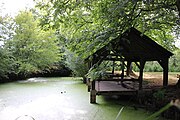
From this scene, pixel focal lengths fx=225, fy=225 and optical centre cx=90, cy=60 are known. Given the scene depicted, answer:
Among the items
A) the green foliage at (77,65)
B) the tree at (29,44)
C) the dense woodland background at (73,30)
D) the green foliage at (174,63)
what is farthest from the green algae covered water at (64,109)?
the green foliage at (174,63)

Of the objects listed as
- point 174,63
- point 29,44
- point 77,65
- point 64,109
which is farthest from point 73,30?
point 174,63

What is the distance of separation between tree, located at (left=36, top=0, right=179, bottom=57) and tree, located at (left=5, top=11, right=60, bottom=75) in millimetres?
7675

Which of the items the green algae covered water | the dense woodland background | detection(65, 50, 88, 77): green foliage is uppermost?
the dense woodland background

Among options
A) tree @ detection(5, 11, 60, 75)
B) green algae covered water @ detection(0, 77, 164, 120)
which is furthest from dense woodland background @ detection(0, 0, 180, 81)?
green algae covered water @ detection(0, 77, 164, 120)

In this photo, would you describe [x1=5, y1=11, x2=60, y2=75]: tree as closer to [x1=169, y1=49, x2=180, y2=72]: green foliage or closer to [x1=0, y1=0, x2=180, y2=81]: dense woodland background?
[x1=0, y1=0, x2=180, y2=81]: dense woodland background

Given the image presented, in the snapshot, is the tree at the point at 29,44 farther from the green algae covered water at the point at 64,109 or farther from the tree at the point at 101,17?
the tree at the point at 101,17

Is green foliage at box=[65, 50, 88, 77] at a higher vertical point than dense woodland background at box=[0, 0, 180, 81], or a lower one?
lower

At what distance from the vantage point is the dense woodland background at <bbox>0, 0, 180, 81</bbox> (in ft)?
18.9

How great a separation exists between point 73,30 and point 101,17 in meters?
1.98

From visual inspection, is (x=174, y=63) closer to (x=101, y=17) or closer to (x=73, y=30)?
(x=73, y=30)

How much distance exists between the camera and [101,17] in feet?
20.4

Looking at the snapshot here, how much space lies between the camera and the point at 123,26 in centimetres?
589

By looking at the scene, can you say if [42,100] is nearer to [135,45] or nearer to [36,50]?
[135,45]

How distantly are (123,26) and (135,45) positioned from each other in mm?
2069
